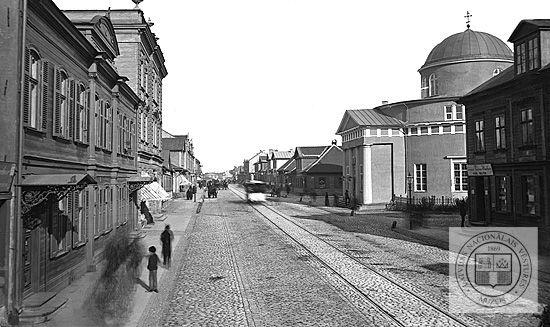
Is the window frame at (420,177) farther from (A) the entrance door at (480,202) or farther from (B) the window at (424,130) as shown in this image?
(A) the entrance door at (480,202)

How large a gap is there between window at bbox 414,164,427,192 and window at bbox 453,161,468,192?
271cm

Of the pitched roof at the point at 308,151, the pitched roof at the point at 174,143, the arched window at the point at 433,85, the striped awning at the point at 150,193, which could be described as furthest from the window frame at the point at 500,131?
the pitched roof at the point at 174,143

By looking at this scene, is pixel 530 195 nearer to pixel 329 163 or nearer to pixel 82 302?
pixel 82 302

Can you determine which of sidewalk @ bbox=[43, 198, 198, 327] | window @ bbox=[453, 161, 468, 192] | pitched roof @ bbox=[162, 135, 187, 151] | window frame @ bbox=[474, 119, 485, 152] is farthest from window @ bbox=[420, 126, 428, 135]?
pitched roof @ bbox=[162, 135, 187, 151]

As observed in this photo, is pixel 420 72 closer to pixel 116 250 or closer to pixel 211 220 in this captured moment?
pixel 211 220

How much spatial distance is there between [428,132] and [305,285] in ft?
113

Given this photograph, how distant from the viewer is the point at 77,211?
51.4ft

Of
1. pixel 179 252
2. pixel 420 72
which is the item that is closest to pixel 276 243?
pixel 179 252

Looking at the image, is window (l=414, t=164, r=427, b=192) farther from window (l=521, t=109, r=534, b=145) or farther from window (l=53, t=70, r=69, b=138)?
window (l=53, t=70, r=69, b=138)

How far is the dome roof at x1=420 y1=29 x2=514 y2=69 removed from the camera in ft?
159

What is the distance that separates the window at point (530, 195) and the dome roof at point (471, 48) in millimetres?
28667

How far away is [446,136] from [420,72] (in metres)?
11.7

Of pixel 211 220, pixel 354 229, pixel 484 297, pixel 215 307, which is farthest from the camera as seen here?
pixel 211 220

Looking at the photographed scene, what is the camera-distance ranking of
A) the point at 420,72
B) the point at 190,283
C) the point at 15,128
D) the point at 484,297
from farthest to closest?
1. the point at 420,72
2. the point at 190,283
3. the point at 484,297
4. the point at 15,128
